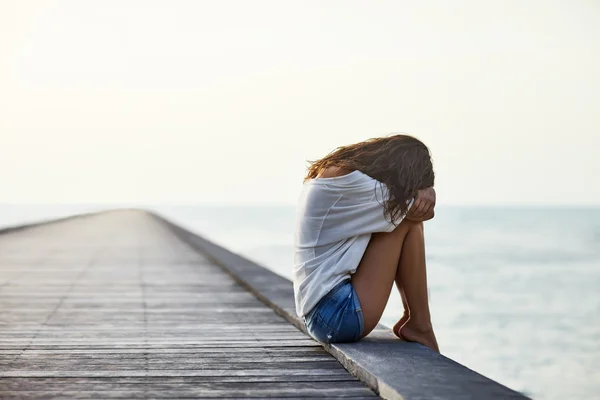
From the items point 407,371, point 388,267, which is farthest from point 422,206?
point 407,371

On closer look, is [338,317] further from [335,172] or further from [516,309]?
[516,309]

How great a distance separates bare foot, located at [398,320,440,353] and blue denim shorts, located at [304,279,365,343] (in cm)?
22

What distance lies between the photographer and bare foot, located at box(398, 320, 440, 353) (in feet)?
12.2

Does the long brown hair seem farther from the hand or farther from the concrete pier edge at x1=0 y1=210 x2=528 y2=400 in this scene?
the concrete pier edge at x1=0 y1=210 x2=528 y2=400

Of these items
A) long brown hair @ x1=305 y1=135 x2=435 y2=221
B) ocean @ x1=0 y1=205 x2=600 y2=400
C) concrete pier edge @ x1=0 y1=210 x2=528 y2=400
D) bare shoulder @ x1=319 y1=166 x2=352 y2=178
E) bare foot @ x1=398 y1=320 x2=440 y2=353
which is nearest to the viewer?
concrete pier edge @ x1=0 y1=210 x2=528 y2=400

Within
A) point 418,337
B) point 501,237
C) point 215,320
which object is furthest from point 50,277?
Result: point 501,237

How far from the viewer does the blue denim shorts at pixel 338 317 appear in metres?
3.49

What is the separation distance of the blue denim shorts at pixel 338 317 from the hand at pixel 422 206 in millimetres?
383

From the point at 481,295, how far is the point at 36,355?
60.8 ft

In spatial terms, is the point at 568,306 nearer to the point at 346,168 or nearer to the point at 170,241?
the point at 170,241

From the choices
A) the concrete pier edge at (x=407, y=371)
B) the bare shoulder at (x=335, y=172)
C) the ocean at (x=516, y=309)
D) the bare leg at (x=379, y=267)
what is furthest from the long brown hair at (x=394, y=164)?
the ocean at (x=516, y=309)

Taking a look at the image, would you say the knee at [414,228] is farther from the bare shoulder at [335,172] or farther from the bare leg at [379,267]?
the bare shoulder at [335,172]

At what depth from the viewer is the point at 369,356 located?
10.8 feet

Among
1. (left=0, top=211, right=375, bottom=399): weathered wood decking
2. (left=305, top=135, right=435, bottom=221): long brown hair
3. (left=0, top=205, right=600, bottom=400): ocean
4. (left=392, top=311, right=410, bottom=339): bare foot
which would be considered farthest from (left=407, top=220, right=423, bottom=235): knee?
(left=0, top=205, right=600, bottom=400): ocean
